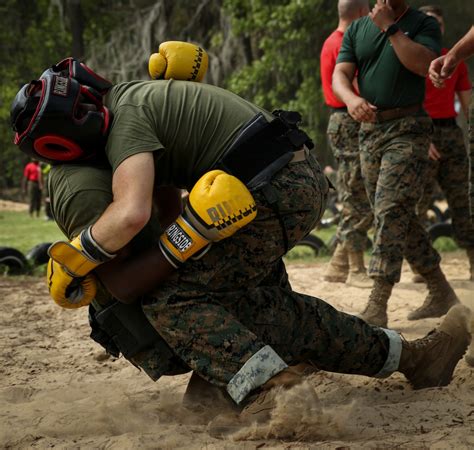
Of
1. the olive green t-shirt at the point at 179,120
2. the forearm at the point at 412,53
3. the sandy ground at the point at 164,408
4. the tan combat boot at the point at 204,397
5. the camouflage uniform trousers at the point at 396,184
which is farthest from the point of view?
the camouflage uniform trousers at the point at 396,184

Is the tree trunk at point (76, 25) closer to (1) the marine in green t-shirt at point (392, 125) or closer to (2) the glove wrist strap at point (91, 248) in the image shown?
(1) the marine in green t-shirt at point (392, 125)

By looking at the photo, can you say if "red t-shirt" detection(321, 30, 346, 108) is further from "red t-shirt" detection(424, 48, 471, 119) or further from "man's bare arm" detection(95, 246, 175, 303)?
"man's bare arm" detection(95, 246, 175, 303)

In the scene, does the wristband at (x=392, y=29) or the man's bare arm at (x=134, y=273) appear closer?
the man's bare arm at (x=134, y=273)

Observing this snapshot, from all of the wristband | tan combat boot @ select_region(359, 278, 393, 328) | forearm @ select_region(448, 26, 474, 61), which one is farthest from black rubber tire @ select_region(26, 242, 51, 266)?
forearm @ select_region(448, 26, 474, 61)

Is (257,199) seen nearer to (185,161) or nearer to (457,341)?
(185,161)

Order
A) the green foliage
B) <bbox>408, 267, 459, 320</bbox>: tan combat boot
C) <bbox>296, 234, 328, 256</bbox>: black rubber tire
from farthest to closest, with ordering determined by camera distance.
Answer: the green foliage, <bbox>296, 234, 328, 256</bbox>: black rubber tire, <bbox>408, 267, 459, 320</bbox>: tan combat boot

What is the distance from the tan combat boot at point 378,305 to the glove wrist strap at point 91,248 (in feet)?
7.45

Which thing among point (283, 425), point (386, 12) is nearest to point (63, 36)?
point (386, 12)

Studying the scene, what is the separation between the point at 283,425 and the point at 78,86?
5.07 ft

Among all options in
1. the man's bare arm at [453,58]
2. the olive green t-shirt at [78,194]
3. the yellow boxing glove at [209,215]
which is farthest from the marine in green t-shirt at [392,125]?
the olive green t-shirt at [78,194]

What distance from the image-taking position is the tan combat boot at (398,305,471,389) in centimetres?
357

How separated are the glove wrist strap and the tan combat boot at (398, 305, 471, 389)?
1.51 m

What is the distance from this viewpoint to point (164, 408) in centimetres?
343

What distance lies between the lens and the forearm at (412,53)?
4582 mm
